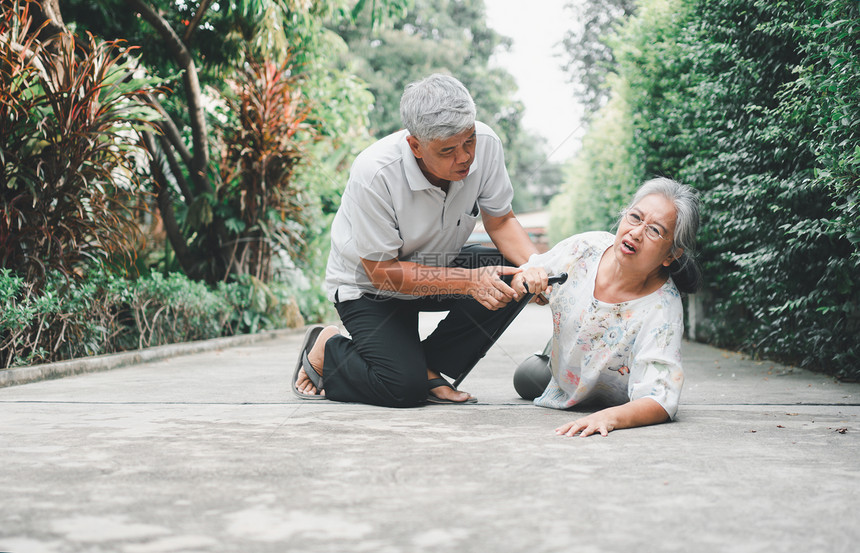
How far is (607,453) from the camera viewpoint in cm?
244

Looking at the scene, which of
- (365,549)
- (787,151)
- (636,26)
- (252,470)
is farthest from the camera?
(636,26)

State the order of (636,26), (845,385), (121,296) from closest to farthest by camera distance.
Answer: (845,385), (121,296), (636,26)

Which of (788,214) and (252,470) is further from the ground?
(788,214)

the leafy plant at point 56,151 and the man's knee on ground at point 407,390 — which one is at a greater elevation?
the leafy plant at point 56,151

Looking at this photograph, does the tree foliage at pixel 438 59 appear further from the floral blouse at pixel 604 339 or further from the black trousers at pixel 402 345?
the floral blouse at pixel 604 339

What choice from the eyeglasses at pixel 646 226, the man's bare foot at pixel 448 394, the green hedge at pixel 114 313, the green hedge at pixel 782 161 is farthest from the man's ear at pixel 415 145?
the green hedge at pixel 114 313

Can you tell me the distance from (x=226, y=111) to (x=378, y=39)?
18.6 m

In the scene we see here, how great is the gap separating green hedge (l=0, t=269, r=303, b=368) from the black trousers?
1.97m

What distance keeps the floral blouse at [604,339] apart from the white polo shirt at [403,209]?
0.44 m

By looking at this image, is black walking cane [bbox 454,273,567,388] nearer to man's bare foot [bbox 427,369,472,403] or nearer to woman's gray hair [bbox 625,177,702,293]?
man's bare foot [bbox 427,369,472,403]

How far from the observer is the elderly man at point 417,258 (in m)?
3.13

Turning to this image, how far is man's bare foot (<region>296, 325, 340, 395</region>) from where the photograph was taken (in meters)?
3.82

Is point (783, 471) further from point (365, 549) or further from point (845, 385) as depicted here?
point (845, 385)

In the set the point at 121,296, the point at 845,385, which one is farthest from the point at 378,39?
the point at 845,385
